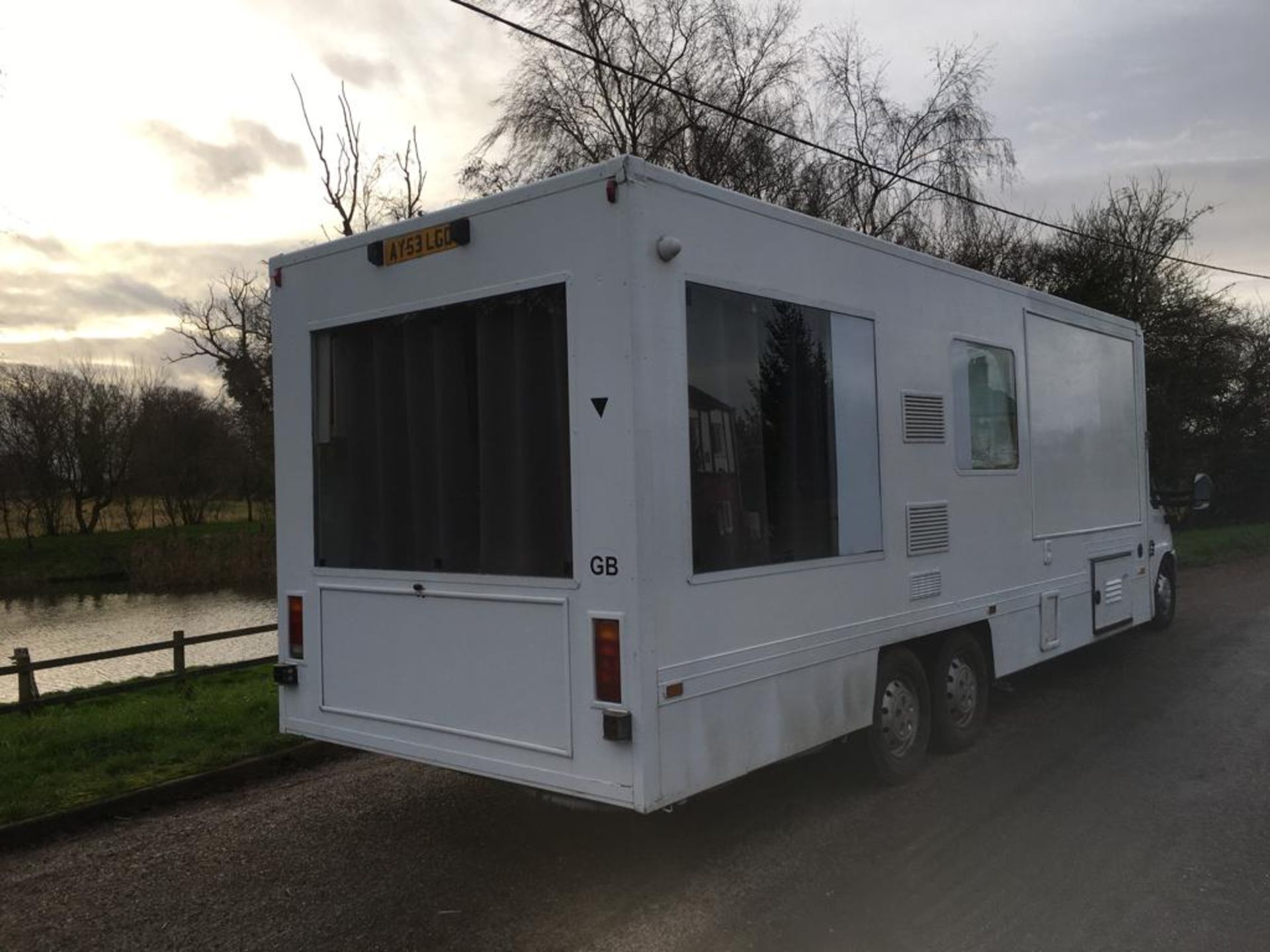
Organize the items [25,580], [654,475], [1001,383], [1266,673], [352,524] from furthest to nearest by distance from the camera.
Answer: [25,580] < [1266,673] < [1001,383] < [352,524] < [654,475]

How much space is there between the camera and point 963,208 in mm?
16188

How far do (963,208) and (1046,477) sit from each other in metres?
10.6

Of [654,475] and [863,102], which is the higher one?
[863,102]

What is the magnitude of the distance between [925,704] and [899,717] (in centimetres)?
26

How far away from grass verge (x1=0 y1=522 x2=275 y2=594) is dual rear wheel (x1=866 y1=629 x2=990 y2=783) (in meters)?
20.7

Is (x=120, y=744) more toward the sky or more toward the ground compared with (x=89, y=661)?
more toward the ground

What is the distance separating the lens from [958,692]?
6004mm

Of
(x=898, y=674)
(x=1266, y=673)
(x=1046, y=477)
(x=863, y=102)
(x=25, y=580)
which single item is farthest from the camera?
(x=25, y=580)

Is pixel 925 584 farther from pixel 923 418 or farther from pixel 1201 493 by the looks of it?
pixel 1201 493

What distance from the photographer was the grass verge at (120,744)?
18.4 ft

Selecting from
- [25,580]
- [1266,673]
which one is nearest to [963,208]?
[1266,673]

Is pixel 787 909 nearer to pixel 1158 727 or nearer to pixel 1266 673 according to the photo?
pixel 1158 727

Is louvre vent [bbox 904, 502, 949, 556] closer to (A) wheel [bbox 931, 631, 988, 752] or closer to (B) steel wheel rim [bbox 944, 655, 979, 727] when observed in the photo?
(A) wheel [bbox 931, 631, 988, 752]

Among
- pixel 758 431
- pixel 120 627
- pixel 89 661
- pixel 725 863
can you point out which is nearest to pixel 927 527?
pixel 758 431
